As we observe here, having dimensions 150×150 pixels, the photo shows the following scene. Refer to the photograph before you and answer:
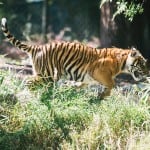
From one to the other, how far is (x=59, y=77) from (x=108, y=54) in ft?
3.00

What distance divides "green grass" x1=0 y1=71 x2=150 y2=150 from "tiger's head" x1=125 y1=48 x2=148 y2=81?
164 centimetres

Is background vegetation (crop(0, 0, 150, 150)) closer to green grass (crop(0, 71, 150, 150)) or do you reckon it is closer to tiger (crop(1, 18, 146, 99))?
green grass (crop(0, 71, 150, 150))

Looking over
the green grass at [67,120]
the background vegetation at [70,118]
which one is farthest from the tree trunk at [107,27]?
the green grass at [67,120]

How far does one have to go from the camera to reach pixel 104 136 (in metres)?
8.31

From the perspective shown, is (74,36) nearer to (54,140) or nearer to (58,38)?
(58,38)

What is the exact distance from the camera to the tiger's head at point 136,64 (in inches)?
432

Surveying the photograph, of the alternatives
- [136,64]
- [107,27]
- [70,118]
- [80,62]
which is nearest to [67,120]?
[70,118]

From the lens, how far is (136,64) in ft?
36.3

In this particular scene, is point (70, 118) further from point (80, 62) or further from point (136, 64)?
point (136, 64)

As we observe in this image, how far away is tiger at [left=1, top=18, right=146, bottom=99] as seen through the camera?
35.1 ft

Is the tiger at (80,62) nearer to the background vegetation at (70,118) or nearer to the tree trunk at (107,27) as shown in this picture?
the background vegetation at (70,118)

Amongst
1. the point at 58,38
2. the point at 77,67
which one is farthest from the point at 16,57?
the point at 77,67

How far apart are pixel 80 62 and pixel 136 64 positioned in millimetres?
941

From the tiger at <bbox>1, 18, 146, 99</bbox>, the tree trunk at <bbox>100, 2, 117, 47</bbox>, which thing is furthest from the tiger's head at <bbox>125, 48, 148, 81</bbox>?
the tree trunk at <bbox>100, 2, 117, 47</bbox>
